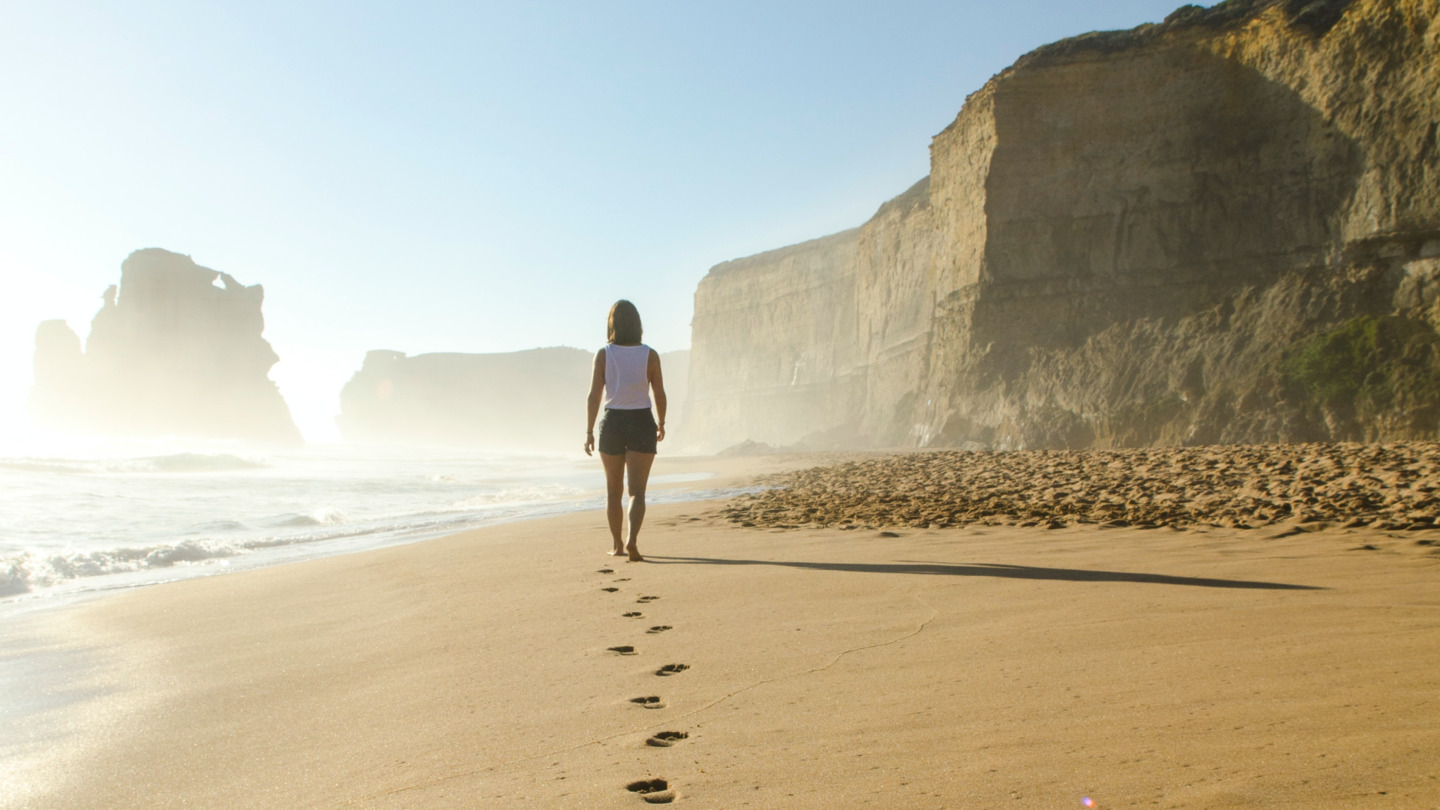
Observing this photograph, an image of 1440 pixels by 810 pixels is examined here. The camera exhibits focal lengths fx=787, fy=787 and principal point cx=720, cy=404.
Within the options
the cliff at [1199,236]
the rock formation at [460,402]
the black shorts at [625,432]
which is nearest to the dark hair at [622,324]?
the black shorts at [625,432]

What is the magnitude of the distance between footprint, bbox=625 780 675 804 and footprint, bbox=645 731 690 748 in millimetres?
203

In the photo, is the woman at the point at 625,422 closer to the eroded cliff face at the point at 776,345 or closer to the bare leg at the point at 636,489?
the bare leg at the point at 636,489

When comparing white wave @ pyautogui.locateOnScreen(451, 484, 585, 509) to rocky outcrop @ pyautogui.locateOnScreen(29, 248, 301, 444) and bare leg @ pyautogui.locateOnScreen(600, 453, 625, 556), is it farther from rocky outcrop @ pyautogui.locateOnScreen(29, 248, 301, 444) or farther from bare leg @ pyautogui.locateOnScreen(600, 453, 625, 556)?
rocky outcrop @ pyautogui.locateOnScreen(29, 248, 301, 444)

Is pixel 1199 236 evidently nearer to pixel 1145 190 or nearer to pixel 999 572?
pixel 1145 190

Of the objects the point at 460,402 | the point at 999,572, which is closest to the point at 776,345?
the point at 999,572

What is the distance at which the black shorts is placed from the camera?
16.1 ft

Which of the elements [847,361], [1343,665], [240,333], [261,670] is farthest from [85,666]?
[240,333]

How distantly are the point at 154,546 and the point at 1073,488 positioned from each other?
26.3ft

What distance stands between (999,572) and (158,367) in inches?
3359

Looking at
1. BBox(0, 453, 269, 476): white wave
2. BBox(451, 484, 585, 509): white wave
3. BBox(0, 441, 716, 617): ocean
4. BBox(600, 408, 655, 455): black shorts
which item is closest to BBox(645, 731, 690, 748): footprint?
BBox(600, 408, 655, 455): black shorts

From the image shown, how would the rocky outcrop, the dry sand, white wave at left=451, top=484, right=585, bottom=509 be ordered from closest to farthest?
the dry sand → white wave at left=451, top=484, right=585, bottom=509 → the rocky outcrop

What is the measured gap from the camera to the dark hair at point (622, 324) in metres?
5.05

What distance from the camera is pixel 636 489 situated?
4883 mm

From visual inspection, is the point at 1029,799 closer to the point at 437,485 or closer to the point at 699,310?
the point at 437,485
